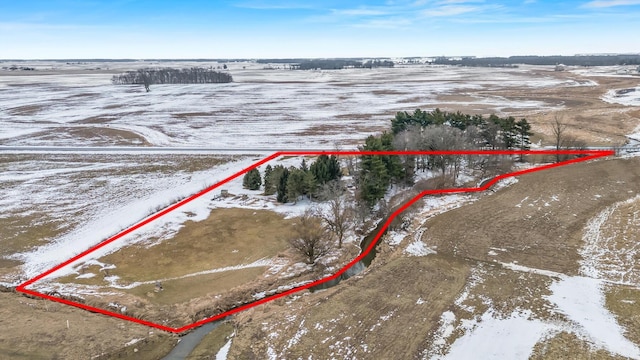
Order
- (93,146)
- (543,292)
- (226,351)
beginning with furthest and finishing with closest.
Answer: (93,146), (543,292), (226,351)

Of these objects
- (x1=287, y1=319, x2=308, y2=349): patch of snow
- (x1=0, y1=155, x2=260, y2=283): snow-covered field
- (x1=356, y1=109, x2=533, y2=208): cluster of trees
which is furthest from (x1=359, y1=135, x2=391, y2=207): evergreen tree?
(x1=287, y1=319, x2=308, y2=349): patch of snow

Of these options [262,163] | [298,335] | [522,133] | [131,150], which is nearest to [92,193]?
[262,163]

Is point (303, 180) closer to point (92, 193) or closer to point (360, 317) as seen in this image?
point (360, 317)

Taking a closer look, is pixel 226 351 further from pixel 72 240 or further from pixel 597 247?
pixel 597 247

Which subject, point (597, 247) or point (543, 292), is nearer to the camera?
point (543, 292)

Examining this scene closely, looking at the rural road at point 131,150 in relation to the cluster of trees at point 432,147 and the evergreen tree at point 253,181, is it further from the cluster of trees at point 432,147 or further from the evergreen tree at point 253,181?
the cluster of trees at point 432,147

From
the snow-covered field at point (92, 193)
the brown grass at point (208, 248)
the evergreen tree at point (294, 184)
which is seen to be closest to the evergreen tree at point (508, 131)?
the evergreen tree at point (294, 184)

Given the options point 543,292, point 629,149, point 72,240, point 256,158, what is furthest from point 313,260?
point 629,149
